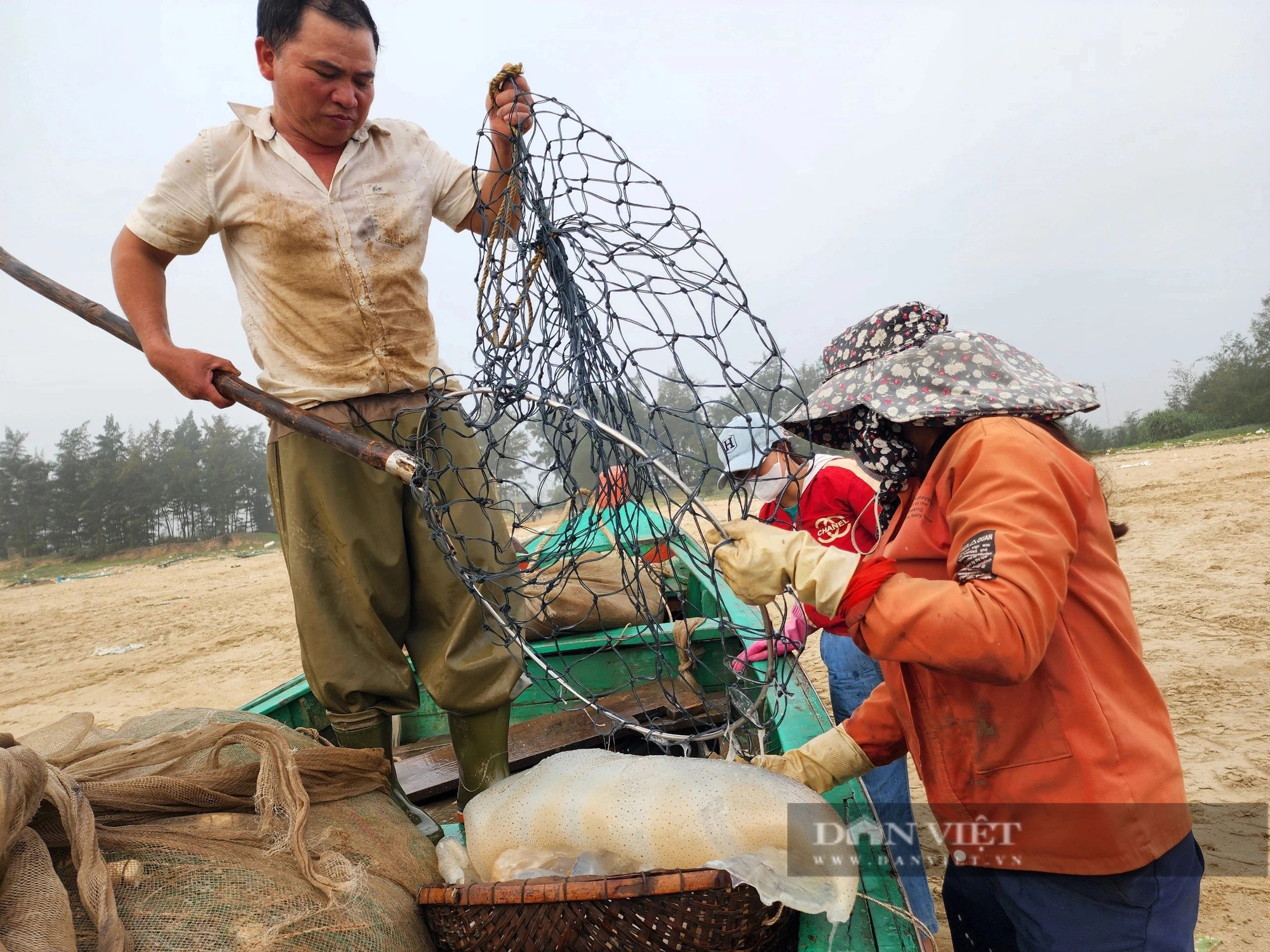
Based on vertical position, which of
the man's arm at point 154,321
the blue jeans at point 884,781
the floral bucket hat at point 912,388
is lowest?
the blue jeans at point 884,781

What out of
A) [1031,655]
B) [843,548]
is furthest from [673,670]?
[1031,655]

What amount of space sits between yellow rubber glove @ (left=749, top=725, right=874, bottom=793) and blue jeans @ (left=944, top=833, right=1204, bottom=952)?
0.37 m

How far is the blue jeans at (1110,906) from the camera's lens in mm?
1303

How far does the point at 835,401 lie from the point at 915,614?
451 millimetres

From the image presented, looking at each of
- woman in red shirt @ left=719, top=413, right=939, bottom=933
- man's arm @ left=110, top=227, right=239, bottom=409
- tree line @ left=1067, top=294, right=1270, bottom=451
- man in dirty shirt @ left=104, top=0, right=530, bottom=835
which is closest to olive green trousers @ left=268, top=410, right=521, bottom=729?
man in dirty shirt @ left=104, top=0, right=530, bottom=835

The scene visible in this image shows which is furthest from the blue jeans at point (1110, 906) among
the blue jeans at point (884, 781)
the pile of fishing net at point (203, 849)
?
the pile of fishing net at point (203, 849)

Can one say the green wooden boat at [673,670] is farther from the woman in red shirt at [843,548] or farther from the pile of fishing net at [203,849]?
the pile of fishing net at [203,849]

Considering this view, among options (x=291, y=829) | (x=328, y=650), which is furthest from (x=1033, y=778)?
(x=328, y=650)

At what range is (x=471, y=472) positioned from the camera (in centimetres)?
217

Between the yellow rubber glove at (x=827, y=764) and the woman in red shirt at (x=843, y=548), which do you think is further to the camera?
the woman in red shirt at (x=843, y=548)

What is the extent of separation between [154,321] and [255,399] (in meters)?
0.41

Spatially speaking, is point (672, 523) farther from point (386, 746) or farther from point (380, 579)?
point (386, 746)

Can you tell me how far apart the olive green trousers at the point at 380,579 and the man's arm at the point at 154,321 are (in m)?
0.24

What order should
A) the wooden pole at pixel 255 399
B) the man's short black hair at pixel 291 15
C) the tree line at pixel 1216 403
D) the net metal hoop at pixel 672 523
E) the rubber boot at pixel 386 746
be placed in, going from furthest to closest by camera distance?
the tree line at pixel 1216 403, the rubber boot at pixel 386 746, the man's short black hair at pixel 291 15, the wooden pole at pixel 255 399, the net metal hoop at pixel 672 523
